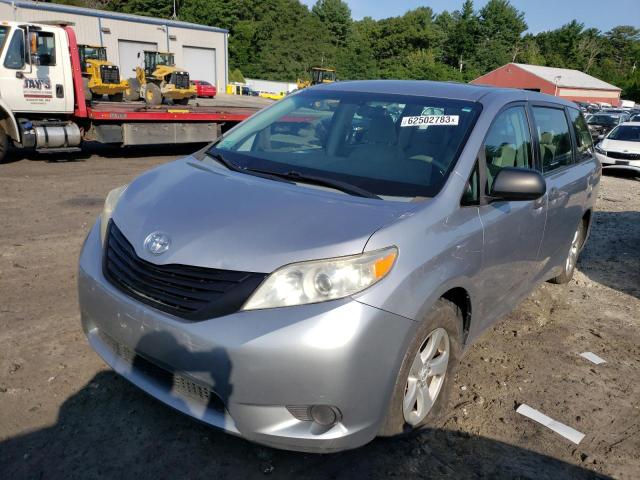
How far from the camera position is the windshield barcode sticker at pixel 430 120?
3119 mm

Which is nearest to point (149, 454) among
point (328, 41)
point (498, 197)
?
point (498, 197)

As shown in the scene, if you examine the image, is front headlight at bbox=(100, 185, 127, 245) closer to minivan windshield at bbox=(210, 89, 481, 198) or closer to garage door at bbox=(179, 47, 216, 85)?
minivan windshield at bbox=(210, 89, 481, 198)

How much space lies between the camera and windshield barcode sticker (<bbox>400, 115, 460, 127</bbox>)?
10.2ft

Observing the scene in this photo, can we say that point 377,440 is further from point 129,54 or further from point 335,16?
point 335,16

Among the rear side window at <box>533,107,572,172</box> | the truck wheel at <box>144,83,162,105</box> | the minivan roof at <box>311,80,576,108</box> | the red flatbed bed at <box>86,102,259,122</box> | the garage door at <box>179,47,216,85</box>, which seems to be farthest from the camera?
the garage door at <box>179,47,216,85</box>

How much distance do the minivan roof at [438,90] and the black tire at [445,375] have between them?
141 cm

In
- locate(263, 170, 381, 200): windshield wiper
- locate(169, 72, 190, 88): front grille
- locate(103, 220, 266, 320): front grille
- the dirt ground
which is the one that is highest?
locate(169, 72, 190, 88): front grille

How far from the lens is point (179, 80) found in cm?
1983

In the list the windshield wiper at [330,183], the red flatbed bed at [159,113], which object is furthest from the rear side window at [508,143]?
the red flatbed bed at [159,113]

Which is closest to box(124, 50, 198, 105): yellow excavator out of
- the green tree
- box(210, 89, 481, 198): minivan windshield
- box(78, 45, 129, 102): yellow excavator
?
box(78, 45, 129, 102): yellow excavator

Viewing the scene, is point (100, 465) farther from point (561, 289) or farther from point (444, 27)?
point (444, 27)

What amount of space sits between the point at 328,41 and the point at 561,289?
8369cm

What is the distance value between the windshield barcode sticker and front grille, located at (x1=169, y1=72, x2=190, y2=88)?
1829cm

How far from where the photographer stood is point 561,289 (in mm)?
5207
